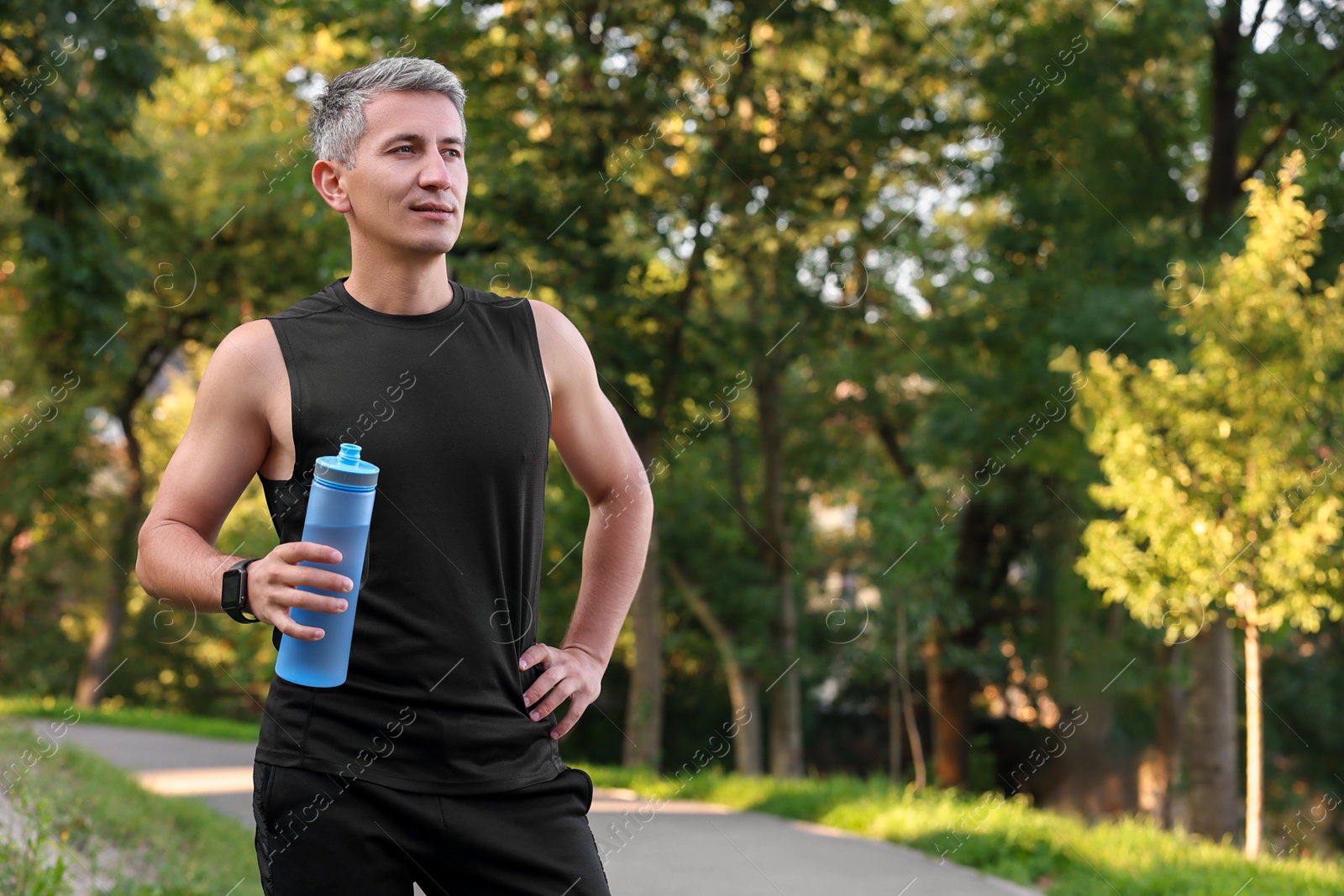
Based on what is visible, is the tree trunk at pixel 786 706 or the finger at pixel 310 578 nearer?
the finger at pixel 310 578

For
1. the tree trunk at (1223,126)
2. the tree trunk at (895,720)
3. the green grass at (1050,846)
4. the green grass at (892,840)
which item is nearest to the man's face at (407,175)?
the green grass at (892,840)

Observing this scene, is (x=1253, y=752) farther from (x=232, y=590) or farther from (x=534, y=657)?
(x=232, y=590)

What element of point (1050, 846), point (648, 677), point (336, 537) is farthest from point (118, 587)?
point (336, 537)

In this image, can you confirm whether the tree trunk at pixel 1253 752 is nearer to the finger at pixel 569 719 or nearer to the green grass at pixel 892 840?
the green grass at pixel 892 840

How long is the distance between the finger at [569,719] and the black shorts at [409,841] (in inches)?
4.3

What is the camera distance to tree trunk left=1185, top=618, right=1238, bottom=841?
43.7 feet

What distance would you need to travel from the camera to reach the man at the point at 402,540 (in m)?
2.07

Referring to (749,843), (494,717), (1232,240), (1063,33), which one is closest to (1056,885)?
(749,843)

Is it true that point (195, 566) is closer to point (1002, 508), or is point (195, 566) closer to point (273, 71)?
point (273, 71)

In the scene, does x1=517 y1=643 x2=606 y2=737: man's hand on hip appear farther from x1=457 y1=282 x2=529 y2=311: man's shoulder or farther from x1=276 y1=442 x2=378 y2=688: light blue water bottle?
x1=457 y1=282 x2=529 y2=311: man's shoulder

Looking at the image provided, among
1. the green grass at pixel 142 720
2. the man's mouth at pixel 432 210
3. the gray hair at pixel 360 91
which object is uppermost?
the gray hair at pixel 360 91

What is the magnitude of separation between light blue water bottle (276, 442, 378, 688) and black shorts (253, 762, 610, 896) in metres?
0.20

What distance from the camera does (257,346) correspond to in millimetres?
2182

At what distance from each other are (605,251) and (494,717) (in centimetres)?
1162
